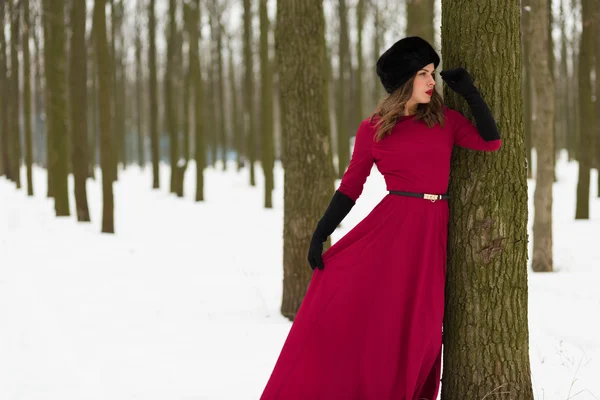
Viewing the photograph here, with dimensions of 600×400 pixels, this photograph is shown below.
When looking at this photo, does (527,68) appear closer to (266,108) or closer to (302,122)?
(266,108)

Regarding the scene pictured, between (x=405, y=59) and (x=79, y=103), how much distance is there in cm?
1152

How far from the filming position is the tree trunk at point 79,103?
13.2m

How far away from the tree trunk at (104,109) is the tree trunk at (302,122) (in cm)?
688

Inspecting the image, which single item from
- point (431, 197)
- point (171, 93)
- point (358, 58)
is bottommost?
point (431, 197)

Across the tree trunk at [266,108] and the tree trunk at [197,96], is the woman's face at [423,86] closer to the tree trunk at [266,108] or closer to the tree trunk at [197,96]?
the tree trunk at [266,108]

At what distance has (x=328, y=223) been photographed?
3592mm

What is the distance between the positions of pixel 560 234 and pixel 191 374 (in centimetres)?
1003

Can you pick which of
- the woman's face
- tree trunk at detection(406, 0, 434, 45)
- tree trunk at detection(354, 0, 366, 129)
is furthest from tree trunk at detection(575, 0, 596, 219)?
the woman's face

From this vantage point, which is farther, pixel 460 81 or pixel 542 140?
pixel 542 140

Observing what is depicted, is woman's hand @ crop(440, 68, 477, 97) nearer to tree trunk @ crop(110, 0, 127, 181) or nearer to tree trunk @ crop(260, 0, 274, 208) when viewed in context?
tree trunk @ crop(260, 0, 274, 208)

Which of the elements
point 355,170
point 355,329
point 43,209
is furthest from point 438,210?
point 43,209

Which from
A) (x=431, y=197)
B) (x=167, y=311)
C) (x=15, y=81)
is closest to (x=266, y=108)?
(x=15, y=81)

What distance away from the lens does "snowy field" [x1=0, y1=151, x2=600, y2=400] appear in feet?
16.1

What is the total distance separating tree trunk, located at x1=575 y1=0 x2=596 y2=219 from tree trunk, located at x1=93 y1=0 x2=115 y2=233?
31.4 ft
